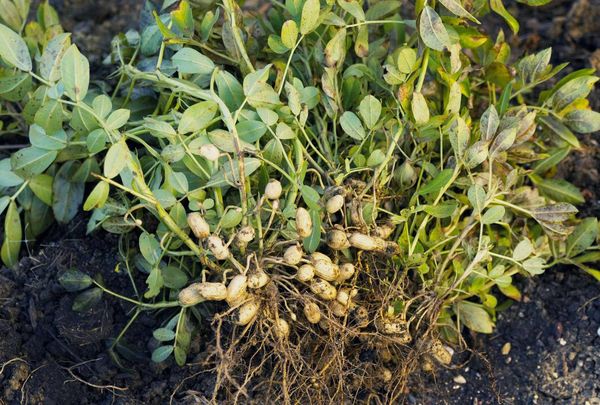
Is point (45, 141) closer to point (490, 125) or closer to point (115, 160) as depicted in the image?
point (115, 160)

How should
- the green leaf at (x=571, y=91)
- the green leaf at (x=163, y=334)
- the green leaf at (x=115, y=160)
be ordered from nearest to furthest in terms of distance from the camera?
the green leaf at (x=115, y=160)
the green leaf at (x=163, y=334)
the green leaf at (x=571, y=91)

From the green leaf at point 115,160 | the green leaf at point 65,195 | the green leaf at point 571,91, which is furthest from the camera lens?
the green leaf at point 65,195

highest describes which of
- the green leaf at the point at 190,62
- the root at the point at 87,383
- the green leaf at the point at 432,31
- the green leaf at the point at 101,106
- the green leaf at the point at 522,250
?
the green leaf at the point at 432,31

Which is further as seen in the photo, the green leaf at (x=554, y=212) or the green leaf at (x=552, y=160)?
the green leaf at (x=552, y=160)

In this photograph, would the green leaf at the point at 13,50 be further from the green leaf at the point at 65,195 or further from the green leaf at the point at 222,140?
the green leaf at the point at 222,140

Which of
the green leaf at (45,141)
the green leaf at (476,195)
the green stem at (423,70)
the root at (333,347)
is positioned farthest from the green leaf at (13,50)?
the green leaf at (476,195)

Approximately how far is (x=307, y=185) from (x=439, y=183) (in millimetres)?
219

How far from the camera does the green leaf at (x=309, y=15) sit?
4.24ft

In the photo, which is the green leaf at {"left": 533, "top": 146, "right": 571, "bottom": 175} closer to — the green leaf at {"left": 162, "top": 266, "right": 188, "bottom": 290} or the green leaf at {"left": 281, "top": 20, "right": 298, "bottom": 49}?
the green leaf at {"left": 281, "top": 20, "right": 298, "bottom": 49}

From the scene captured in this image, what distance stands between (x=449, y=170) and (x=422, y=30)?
0.22 metres

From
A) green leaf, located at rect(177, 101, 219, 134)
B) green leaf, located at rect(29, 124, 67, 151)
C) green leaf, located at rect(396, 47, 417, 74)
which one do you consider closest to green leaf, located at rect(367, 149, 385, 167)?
green leaf, located at rect(396, 47, 417, 74)

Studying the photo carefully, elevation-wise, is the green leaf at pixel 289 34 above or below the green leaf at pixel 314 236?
above

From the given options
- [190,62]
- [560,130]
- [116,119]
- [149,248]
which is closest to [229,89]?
[190,62]

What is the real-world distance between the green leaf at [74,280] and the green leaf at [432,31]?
68 cm
